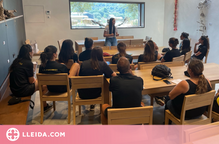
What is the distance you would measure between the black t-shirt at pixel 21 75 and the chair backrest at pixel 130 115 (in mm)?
1693

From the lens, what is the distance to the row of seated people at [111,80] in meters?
1.87

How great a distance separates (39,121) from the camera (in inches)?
110

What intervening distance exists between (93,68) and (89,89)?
0.30m

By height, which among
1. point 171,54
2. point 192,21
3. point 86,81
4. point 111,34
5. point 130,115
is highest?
point 192,21

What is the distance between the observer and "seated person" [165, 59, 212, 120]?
183cm

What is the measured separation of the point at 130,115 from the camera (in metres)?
1.58

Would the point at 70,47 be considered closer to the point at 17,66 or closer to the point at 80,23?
the point at 17,66

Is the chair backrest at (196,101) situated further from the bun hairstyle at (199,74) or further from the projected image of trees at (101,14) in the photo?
the projected image of trees at (101,14)

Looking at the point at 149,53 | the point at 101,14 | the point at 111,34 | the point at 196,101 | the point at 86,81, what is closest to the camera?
the point at 196,101

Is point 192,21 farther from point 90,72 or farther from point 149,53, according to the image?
point 90,72

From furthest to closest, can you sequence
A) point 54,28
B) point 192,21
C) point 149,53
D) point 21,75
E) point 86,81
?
point 54,28, point 192,21, point 149,53, point 21,75, point 86,81

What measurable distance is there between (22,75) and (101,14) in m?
5.48

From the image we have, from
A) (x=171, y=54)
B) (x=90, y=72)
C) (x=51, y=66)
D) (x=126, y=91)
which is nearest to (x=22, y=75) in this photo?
(x=51, y=66)

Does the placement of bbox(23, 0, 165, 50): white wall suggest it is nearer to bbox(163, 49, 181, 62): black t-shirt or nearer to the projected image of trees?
the projected image of trees
